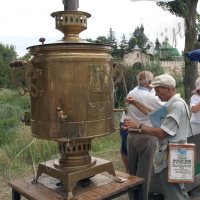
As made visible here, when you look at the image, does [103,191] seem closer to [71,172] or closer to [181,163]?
[71,172]

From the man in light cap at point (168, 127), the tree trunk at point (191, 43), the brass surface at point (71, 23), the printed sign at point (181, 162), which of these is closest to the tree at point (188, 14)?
the tree trunk at point (191, 43)

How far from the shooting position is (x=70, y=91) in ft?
6.66

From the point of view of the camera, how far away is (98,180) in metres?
2.41

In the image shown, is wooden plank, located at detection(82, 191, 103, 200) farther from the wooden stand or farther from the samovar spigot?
the samovar spigot

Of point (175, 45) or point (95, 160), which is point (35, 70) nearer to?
point (95, 160)

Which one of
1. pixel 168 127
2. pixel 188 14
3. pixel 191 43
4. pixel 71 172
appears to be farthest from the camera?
pixel 191 43

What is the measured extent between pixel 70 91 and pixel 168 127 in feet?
3.49

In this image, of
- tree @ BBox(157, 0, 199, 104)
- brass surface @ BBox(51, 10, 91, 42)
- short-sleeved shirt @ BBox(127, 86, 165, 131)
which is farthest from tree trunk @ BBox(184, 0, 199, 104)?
brass surface @ BBox(51, 10, 91, 42)

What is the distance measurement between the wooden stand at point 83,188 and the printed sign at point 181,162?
374 millimetres

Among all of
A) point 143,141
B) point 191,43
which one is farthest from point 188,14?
point 143,141

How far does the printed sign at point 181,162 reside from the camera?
8.43 feet

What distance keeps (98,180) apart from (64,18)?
4.63 ft

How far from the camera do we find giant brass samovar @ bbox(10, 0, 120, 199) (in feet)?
6.66

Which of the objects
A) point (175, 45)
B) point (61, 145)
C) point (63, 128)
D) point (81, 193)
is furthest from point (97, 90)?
point (175, 45)
